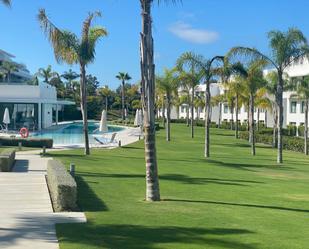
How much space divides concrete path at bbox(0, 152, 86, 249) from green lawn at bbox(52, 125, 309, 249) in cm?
34

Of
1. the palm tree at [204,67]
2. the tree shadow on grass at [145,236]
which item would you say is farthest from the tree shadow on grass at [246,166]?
the tree shadow on grass at [145,236]

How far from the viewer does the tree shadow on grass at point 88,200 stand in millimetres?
11555

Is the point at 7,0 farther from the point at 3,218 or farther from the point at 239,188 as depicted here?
the point at 239,188

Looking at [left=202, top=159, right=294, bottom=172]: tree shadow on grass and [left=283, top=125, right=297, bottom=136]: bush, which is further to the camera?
[left=283, top=125, right=297, bottom=136]: bush

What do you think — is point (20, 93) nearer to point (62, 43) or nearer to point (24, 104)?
point (24, 104)

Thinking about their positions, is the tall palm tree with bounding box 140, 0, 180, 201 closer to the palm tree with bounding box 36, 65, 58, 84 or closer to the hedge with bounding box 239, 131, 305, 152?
the hedge with bounding box 239, 131, 305, 152

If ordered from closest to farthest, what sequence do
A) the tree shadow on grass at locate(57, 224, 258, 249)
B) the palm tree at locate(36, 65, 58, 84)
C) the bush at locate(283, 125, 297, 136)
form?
the tree shadow on grass at locate(57, 224, 258, 249) < the bush at locate(283, 125, 297, 136) < the palm tree at locate(36, 65, 58, 84)

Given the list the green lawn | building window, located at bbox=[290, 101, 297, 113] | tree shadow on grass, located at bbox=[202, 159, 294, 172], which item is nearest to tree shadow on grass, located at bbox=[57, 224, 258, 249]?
the green lawn

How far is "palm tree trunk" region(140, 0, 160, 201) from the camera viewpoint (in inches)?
510

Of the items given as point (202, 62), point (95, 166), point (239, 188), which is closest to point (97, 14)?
point (202, 62)

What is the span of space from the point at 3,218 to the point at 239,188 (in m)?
8.41

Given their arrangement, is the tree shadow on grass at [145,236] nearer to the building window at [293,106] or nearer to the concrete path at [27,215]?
the concrete path at [27,215]

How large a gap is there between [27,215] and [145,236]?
2995mm

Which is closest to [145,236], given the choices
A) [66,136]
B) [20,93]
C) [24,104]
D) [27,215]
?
[27,215]
